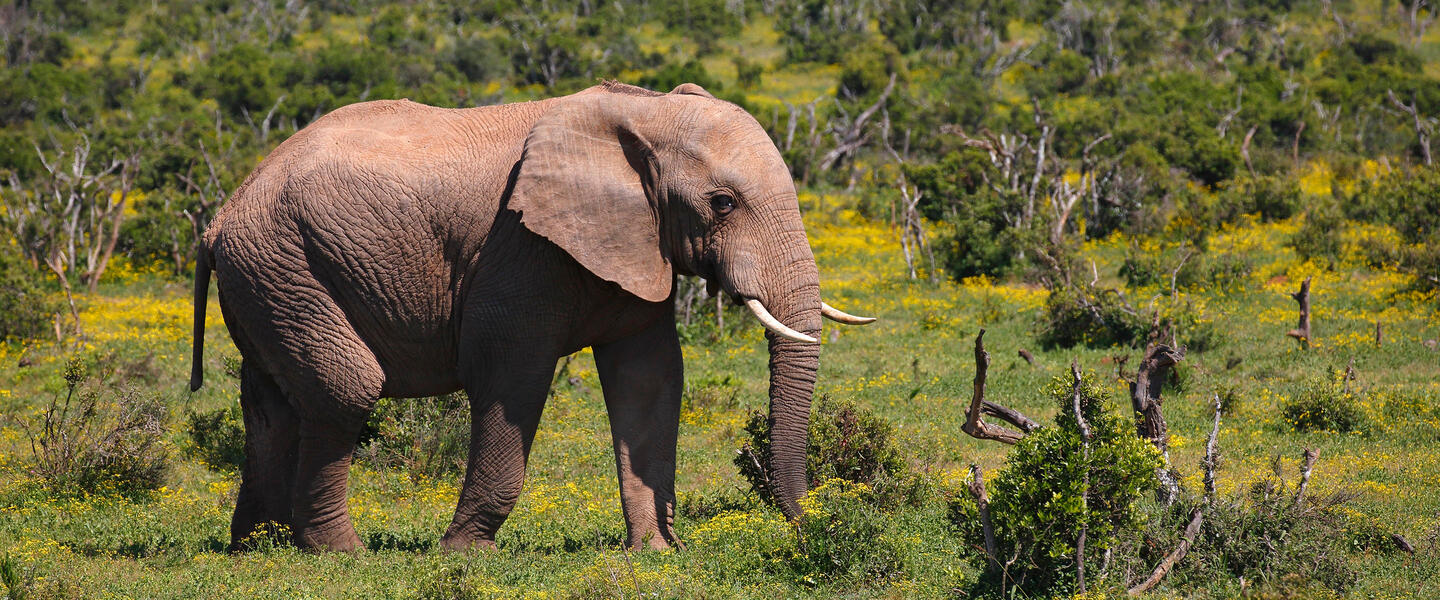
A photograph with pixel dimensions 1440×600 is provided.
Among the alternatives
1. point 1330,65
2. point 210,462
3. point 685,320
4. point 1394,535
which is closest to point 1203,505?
point 1394,535

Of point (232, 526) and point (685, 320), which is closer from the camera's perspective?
point (232, 526)

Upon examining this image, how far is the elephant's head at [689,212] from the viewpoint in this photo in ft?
27.5

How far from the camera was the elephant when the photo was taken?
8.46 m

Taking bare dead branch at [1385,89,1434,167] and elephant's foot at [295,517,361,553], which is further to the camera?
bare dead branch at [1385,89,1434,167]

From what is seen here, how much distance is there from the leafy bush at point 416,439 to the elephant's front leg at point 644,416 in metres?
4.10

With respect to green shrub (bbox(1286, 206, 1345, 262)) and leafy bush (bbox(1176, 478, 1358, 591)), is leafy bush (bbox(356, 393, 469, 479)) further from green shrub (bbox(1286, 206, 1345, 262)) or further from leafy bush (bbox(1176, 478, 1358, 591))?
green shrub (bbox(1286, 206, 1345, 262))

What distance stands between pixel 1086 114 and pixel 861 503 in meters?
26.9

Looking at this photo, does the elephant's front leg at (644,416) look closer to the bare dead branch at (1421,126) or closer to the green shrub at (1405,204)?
the green shrub at (1405,204)

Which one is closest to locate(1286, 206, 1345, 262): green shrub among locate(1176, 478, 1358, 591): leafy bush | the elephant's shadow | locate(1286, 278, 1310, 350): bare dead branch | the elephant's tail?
locate(1286, 278, 1310, 350): bare dead branch

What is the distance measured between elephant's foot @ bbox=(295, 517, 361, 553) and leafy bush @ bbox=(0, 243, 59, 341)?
11.4m

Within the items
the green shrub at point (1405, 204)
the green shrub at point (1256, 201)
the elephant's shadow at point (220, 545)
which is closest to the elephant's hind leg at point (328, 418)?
the elephant's shadow at point (220, 545)

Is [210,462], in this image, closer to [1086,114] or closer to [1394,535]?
[1394,535]

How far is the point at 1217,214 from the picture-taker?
2598 cm

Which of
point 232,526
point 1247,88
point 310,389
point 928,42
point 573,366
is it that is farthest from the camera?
point 928,42
